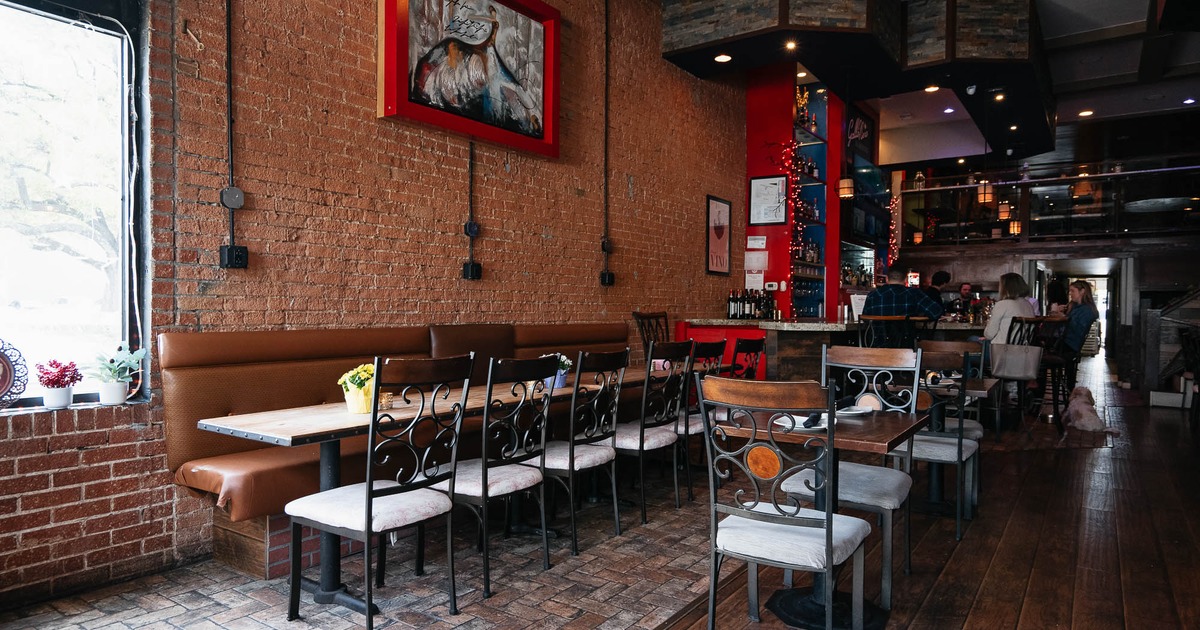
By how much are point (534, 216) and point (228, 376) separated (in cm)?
284

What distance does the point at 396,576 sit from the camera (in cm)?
328

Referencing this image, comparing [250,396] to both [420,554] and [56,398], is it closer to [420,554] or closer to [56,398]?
[56,398]

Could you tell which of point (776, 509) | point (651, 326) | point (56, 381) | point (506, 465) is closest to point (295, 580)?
point (506, 465)

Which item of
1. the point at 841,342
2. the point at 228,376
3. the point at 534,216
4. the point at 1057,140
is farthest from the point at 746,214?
the point at 1057,140

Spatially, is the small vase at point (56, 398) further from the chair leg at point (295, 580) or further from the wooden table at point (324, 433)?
the chair leg at point (295, 580)

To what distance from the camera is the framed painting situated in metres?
4.48

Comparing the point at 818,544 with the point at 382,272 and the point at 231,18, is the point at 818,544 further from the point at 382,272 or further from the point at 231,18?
the point at 231,18

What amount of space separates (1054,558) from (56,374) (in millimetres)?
4728

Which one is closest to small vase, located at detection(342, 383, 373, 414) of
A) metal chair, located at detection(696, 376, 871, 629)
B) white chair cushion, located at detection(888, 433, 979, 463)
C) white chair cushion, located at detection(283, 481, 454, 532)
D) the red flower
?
white chair cushion, located at detection(283, 481, 454, 532)

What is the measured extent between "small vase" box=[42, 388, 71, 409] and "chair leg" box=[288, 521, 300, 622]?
1.26 meters

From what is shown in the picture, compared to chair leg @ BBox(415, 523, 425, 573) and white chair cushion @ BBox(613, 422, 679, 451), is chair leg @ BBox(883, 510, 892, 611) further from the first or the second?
chair leg @ BBox(415, 523, 425, 573)

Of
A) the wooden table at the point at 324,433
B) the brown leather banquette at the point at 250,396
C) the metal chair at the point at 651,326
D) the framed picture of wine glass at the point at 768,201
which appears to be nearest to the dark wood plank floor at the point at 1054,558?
the wooden table at the point at 324,433

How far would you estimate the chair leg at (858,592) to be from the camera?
2.59 metres

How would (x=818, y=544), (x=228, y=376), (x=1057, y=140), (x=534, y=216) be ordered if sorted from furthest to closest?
(x=1057, y=140) → (x=534, y=216) → (x=228, y=376) → (x=818, y=544)
